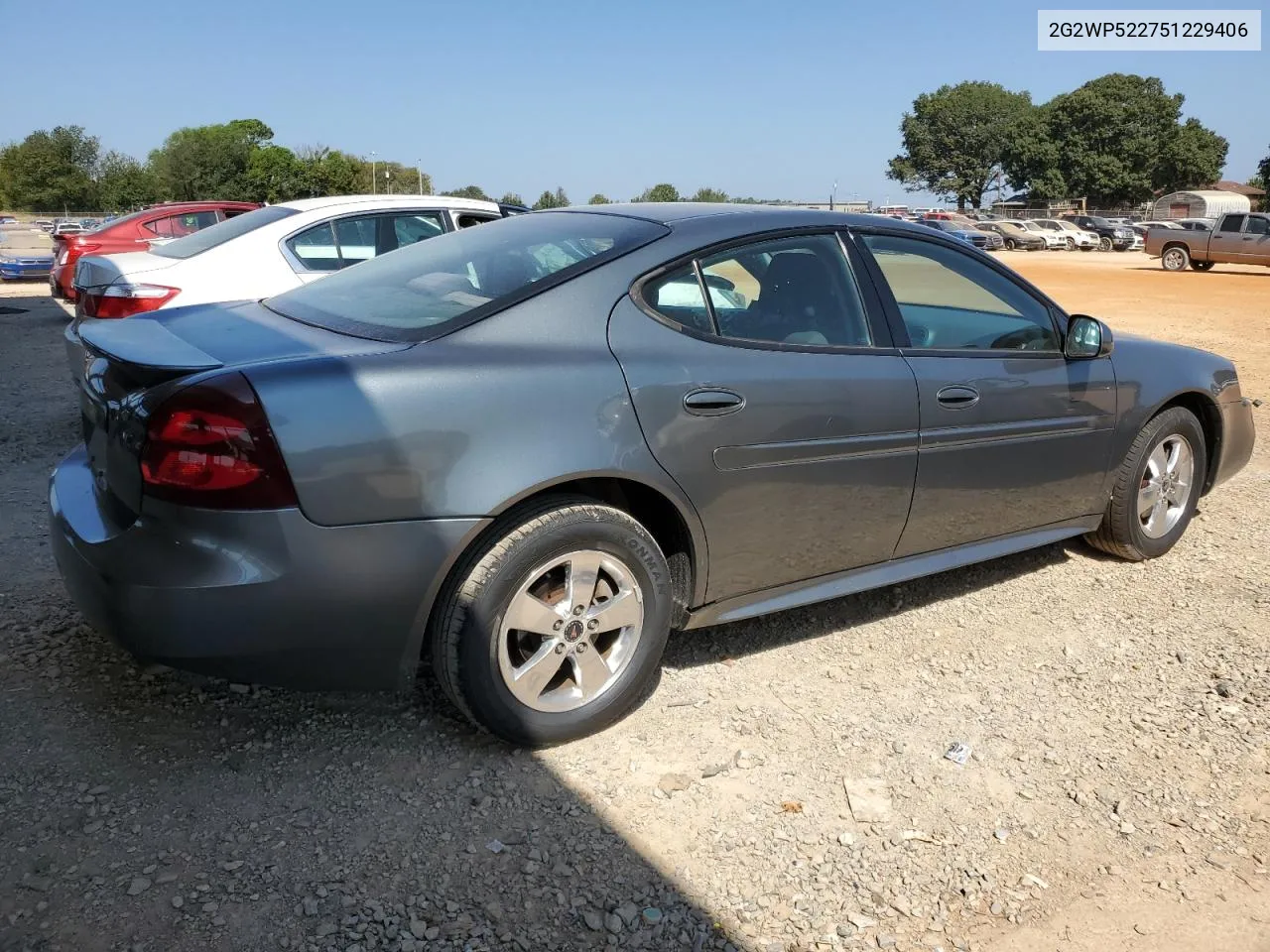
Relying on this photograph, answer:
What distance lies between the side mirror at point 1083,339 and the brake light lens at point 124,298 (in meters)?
5.10

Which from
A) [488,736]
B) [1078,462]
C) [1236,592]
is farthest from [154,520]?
[1236,592]

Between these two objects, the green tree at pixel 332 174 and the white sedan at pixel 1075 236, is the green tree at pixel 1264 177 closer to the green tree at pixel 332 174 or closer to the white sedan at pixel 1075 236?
the white sedan at pixel 1075 236

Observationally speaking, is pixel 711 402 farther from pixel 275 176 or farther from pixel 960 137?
pixel 960 137

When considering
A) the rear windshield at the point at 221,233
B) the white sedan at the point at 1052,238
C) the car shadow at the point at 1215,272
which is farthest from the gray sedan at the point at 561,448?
the white sedan at the point at 1052,238

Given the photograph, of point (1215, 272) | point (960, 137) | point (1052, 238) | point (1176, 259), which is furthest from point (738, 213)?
point (960, 137)

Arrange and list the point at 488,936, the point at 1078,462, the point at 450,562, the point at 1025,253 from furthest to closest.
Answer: the point at 1025,253
the point at 1078,462
the point at 450,562
the point at 488,936

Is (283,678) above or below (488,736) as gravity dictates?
above

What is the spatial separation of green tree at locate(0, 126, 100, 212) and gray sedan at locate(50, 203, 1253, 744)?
3496 inches

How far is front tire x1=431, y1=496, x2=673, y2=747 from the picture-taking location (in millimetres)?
2684

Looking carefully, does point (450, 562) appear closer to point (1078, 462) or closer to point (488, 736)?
point (488, 736)

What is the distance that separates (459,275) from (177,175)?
97.5 m

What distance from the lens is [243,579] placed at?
96.2 inches

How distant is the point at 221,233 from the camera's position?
7148mm

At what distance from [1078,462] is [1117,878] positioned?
2.00 meters
